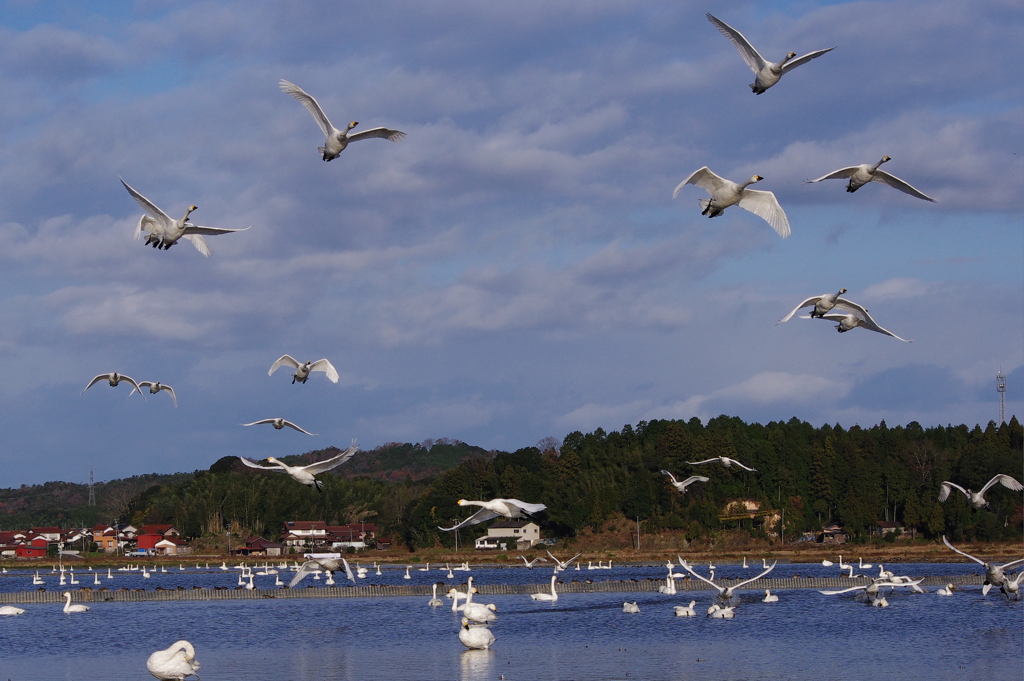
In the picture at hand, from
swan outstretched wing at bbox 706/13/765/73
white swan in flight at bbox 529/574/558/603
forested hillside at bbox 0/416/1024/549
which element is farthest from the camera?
forested hillside at bbox 0/416/1024/549

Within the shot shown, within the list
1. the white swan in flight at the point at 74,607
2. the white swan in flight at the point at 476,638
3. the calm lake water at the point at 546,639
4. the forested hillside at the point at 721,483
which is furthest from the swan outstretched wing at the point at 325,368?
the forested hillside at the point at 721,483

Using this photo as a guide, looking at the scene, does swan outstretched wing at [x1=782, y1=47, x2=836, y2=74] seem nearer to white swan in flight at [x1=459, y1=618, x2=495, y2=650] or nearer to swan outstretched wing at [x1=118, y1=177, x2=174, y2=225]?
swan outstretched wing at [x1=118, y1=177, x2=174, y2=225]

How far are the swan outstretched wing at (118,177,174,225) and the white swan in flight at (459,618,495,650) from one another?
50.6 feet

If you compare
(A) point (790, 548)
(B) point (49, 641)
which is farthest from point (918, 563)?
(B) point (49, 641)

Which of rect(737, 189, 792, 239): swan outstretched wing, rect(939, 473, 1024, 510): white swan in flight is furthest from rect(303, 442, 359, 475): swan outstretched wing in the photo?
rect(939, 473, 1024, 510): white swan in flight

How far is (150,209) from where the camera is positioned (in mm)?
25531

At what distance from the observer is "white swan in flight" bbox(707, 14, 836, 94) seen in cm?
2088

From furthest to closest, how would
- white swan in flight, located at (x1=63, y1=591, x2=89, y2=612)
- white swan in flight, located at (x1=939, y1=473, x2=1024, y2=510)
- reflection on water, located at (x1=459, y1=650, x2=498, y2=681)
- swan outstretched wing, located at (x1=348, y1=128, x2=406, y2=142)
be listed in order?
1. white swan in flight, located at (x1=63, y1=591, x2=89, y2=612)
2. reflection on water, located at (x1=459, y1=650, x2=498, y2=681)
3. white swan in flight, located at (x1=939, y1=473, x2=1024, y2=510)
4. swan outstretched wing, located at (x1=348, y1=128, x2=406, y2=142)

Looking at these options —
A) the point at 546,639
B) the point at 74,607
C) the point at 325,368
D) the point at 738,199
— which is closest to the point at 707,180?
the point at 738,199

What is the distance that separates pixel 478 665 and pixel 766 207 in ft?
50.3

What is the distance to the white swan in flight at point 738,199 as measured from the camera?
2258 cm

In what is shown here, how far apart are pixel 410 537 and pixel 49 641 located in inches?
2769

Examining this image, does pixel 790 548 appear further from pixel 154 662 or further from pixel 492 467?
pixel 154 662

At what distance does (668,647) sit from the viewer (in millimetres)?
35219
